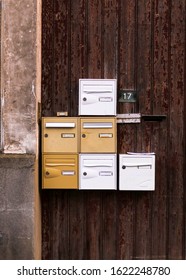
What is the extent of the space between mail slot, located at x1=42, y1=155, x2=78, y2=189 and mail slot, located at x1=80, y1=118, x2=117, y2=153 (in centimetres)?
17

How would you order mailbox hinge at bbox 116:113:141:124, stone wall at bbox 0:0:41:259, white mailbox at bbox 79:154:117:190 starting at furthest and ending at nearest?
mailbox hinge at bbox 116:113:141:124, white mailbox at bbox 79:154:117:190, stone wall at bbox 0:0:41:259

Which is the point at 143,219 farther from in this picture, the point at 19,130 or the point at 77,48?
the point at 77,48

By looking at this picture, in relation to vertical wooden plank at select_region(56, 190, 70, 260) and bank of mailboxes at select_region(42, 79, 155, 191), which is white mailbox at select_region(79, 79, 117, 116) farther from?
vertical wooden plank at select_region(56, 190, 70, 260)

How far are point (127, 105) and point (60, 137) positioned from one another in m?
0.77

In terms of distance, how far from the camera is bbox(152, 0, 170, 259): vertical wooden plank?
4453mm

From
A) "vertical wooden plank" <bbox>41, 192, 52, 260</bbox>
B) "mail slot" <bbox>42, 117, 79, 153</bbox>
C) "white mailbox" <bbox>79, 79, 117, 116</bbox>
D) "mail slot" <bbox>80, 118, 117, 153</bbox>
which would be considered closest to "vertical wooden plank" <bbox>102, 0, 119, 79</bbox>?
"white mailbox" <bbox>79, 79, 117, 116</bbox>

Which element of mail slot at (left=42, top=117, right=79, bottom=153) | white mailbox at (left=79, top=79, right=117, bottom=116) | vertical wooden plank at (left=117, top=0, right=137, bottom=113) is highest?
vertical wooden plank at (left=117, top=0, right=137, bottom=113)

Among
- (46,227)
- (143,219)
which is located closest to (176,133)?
(143,219)

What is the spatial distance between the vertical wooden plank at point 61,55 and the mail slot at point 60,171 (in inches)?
20.2

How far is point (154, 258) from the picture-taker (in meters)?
4.51

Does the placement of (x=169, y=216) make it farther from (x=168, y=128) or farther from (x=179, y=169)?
(x=168, y=128)

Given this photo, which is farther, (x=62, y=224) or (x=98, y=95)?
(x=62, y=224)

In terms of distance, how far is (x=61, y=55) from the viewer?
4.47 meters

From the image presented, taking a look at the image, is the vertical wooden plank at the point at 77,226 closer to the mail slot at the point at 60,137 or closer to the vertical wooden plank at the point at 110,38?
the mail slot at the point at 60,137
